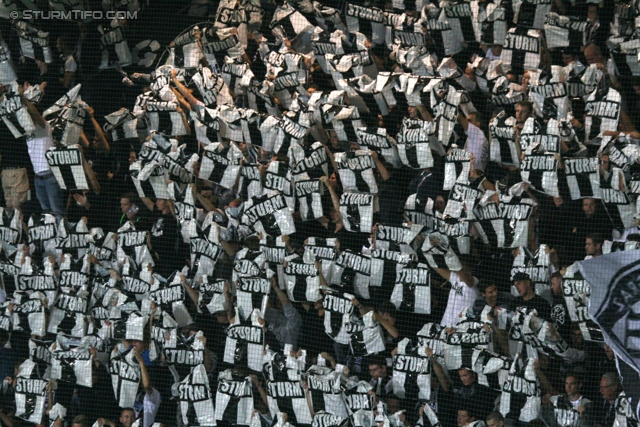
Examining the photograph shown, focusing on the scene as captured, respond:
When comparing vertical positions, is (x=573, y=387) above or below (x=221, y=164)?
below

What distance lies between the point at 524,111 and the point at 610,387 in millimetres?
2234

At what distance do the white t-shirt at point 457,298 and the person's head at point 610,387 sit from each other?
3.82 ft

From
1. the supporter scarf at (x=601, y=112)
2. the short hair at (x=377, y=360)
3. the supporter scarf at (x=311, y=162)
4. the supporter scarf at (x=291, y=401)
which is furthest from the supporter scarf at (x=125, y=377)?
the supporter scarf at (x=601, y=112)

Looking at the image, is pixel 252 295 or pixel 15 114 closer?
pixel 252 295

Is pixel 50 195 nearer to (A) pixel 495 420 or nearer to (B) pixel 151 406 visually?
(B) pixel 151 406

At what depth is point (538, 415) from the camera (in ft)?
33.1

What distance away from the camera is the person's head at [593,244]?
10.4 m

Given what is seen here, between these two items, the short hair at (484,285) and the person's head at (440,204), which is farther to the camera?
the person's head at (440,204)

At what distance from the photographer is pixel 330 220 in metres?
11.2

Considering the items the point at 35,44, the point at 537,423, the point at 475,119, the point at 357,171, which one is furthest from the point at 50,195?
the point at 537,423

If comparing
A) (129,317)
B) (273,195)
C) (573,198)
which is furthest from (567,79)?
(129,317)

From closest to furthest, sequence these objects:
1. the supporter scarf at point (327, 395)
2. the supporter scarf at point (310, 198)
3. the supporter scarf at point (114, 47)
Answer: the supporter scarf at point (327, 395) → the supporter scarf at point (310, 198) → the supporter scarf at point (114, 47)

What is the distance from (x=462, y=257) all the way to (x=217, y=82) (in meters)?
2.67

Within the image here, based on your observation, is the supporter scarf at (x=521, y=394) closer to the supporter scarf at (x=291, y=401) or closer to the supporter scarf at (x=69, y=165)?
the supporter scarf at (x=291, y=401)
